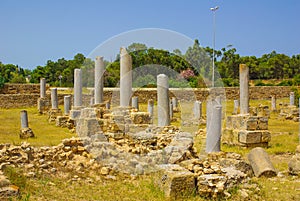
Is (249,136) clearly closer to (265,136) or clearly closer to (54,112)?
(265,136)

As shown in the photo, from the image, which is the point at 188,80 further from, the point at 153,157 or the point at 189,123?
the point at 153,157

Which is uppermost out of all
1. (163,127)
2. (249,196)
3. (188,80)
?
(188,80)

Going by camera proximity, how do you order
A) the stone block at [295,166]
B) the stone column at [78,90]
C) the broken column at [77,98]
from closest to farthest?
the stone block at [295,166]
the broken column at [77,98]
the stone column at [78,90]

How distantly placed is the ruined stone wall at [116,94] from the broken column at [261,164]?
77.0ft

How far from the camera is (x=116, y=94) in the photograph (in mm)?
36344

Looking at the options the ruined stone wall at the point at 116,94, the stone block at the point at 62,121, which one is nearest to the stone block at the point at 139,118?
the stone block at the point at 62,121

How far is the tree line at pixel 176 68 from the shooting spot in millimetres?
34844

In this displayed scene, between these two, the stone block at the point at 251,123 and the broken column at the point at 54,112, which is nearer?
the stone block at the point at 251,123

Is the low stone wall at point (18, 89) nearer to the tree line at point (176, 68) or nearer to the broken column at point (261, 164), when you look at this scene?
the tree line at point (176, 68)

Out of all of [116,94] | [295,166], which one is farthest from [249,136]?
[116,94]

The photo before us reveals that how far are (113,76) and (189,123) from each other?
20154 millimetres

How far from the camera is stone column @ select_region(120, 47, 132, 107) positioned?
12648 millimetres

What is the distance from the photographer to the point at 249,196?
6734 mm

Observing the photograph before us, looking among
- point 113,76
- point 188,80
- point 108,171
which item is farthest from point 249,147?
point 188,80
